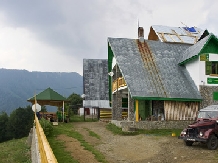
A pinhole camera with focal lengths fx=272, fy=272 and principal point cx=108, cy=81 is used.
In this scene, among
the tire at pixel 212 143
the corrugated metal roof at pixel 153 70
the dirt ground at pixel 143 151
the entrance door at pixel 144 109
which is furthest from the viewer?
the entrance door at pixel 144 109

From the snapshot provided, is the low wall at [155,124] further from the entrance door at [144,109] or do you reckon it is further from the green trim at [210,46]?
the green trim at [210,46]

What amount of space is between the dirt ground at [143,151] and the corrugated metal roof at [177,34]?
1633 centimetres

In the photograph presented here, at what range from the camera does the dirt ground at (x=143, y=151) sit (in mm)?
11375

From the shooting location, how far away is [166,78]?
899 inches

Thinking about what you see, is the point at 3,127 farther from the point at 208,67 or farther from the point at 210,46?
the point at 210,46

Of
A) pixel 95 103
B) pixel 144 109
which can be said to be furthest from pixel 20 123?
pixel 144 109

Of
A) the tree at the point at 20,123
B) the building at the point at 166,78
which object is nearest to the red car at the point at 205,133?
the building at the point at 166,78

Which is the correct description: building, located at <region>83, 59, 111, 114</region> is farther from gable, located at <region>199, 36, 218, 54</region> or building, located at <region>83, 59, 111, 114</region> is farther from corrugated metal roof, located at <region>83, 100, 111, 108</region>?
gable, located at <region>199, 36, 218, 54</region>

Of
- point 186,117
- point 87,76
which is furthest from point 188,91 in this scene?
point 87,76

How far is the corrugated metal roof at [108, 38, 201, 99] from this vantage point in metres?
21.5

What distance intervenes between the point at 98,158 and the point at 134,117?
11243mm

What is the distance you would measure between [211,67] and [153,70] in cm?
473

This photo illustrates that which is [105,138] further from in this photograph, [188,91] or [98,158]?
[188,91]

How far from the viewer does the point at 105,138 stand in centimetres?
1769
